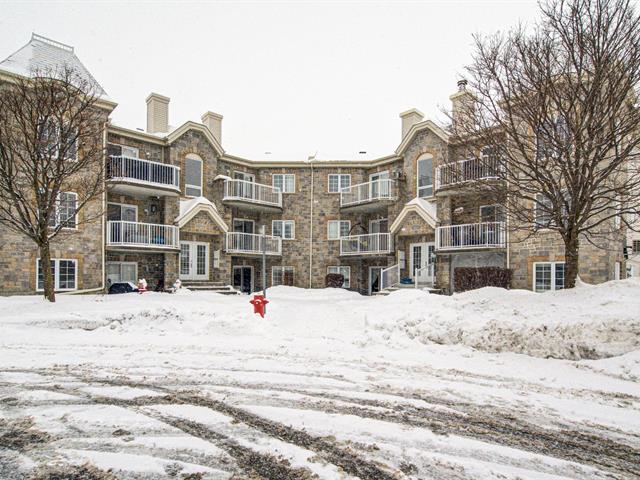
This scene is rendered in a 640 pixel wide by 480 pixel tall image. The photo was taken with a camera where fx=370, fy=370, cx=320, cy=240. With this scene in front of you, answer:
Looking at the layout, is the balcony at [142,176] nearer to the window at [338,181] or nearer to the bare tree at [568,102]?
the window at [338,181]

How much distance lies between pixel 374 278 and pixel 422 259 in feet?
14.6

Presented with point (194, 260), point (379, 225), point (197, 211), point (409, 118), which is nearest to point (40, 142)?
point (197, 211)

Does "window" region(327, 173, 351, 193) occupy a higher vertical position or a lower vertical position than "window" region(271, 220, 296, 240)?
higher

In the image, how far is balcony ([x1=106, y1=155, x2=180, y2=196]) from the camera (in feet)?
58.8

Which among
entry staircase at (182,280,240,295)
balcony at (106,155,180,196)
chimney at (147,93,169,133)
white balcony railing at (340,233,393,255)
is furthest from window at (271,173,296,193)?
entry staircase at (182,280,240,295)

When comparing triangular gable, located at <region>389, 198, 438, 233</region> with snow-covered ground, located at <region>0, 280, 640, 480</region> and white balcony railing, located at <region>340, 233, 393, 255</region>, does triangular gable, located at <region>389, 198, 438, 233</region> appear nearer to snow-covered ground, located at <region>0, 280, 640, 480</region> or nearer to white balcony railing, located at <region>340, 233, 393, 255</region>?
white balcony railing, located at <region>340, 233, 393, 255</region>

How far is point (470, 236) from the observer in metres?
17.5

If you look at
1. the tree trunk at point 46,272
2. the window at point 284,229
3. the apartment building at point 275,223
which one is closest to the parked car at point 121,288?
the apartment building at point 275,223

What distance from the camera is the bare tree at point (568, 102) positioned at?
7812 millimetres

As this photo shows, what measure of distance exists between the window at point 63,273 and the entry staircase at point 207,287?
4980mm

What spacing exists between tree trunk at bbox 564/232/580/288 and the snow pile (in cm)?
51

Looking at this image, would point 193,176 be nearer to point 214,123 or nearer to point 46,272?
point 214,123

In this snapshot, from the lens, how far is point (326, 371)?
6.12 metres

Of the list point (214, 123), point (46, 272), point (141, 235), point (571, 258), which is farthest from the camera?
point (214, 123)
